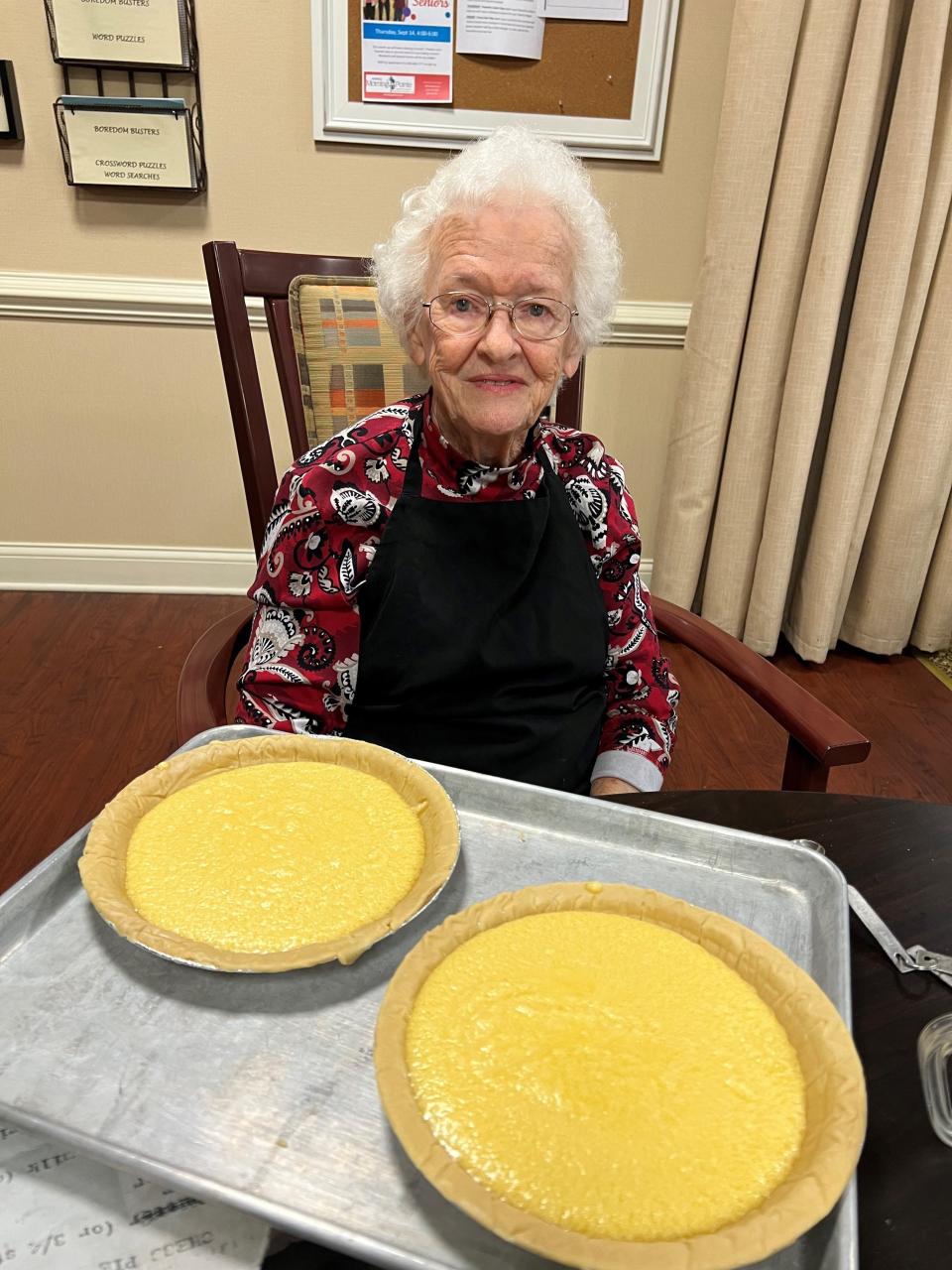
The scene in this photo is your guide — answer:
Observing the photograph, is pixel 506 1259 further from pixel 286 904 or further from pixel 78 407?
pixel 78 407

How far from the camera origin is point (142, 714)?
94.3 inches

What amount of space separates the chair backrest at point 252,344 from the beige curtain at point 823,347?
116 cm

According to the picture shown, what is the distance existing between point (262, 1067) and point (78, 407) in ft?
8.68

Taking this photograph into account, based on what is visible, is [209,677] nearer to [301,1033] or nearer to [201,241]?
[301,1033]

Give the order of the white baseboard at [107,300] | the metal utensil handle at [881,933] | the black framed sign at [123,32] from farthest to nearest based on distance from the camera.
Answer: the white baseboard at [107,300], the black framed sign at [123,32], the metal utensil handle at [881,933]

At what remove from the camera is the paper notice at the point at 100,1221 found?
50 centimetres

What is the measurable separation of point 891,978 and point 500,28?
8.33ft

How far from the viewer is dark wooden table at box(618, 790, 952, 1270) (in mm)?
549

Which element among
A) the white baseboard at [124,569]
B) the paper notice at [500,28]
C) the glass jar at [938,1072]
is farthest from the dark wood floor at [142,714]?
the paper notice at [500,28]

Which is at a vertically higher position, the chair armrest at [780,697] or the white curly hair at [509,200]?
the white curly hair at [509,200]

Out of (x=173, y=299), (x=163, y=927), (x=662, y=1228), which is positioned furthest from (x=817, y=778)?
(x=173, y=299)

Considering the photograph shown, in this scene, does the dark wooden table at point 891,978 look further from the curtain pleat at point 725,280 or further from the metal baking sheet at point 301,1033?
the curtain pleat at point 725,280

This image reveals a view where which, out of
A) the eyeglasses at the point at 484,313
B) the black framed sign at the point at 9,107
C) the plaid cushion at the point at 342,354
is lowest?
the plaid cushion at the point at 342,354

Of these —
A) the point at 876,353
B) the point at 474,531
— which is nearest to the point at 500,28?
the point at 876,353
